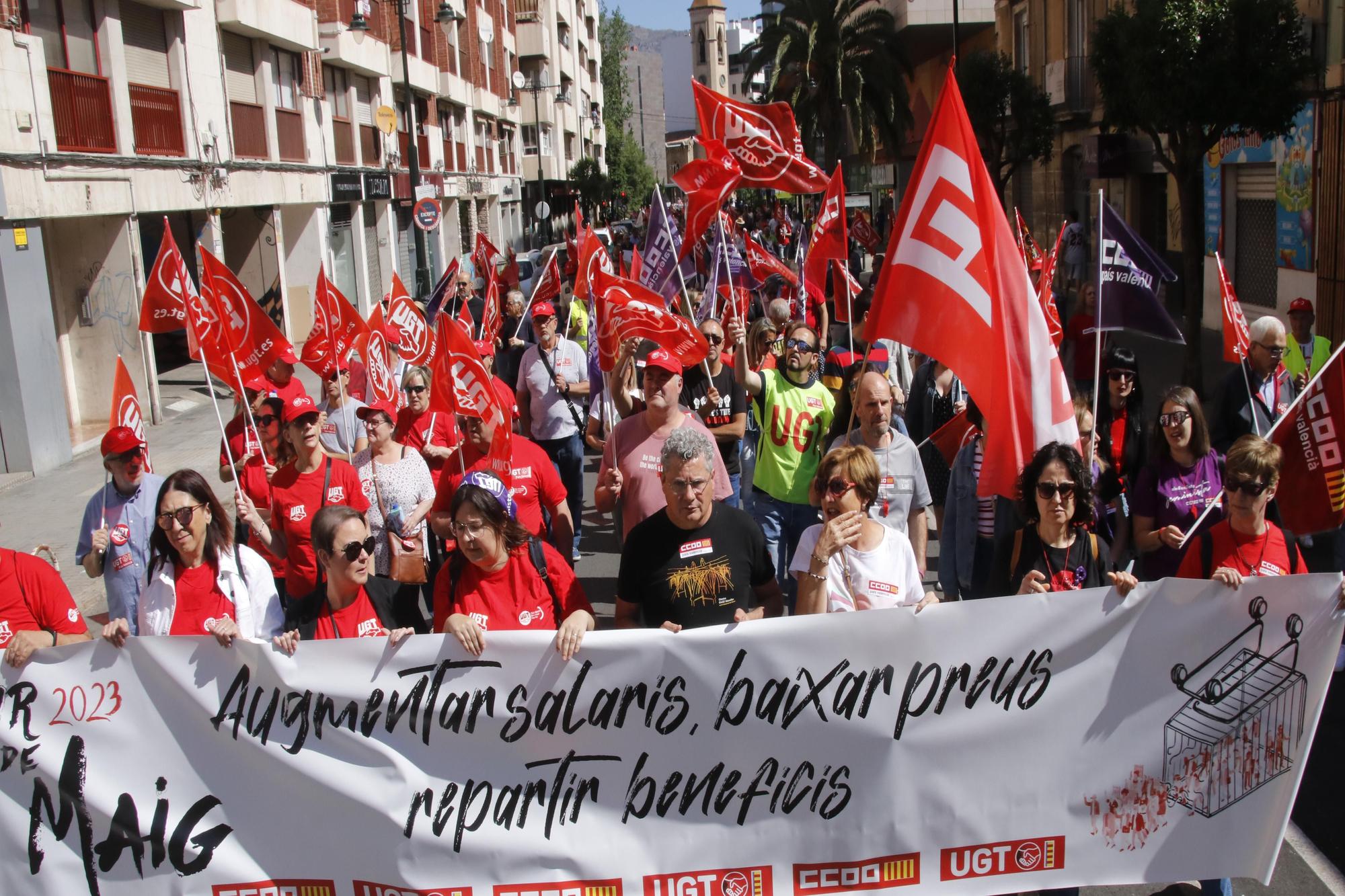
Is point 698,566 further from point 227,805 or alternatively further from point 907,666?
point 227,805

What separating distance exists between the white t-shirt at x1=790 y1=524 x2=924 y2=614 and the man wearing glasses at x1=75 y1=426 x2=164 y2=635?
2.93m

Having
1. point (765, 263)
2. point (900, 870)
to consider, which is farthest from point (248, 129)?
point (900, 870)

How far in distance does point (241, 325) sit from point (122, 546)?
2.12m

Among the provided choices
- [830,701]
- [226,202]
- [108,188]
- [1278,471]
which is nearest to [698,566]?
[830,701]

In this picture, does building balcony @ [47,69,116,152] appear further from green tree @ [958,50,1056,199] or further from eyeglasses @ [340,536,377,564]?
green tree @ [958,50,1056,199]

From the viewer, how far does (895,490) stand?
5457 mm

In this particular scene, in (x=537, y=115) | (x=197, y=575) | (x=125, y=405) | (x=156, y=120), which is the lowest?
(x=197, y=575)

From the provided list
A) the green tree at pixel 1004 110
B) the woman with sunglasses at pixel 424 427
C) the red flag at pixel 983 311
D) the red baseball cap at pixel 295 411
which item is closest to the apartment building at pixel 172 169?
the woman with sunglasses at pixel 424 427

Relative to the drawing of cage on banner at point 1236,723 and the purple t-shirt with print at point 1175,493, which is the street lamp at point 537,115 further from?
the drawing of cage on banner at point 1236,723

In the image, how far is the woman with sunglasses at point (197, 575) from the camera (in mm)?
4328

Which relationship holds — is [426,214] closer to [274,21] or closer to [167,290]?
[274,21]

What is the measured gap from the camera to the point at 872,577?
13.7ft

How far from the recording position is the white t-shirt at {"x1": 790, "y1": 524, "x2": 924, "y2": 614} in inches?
163

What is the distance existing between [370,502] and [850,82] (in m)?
29.7
